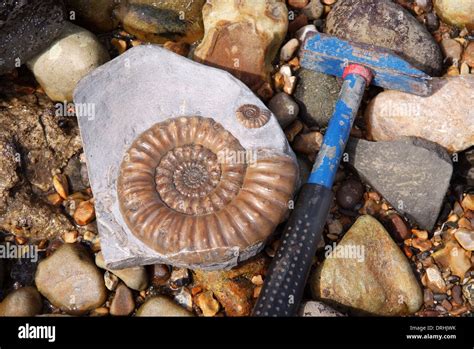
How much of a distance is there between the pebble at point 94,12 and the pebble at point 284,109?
1.79 m

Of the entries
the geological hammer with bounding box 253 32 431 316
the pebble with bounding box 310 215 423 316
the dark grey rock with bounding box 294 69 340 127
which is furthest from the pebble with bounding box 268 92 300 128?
the pebble with bounding box 310 215 423 316

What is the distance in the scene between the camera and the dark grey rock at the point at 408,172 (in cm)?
448

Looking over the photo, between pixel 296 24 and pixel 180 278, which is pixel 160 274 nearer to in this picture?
pixel 180 278

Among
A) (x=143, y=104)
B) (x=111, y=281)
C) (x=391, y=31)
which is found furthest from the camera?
(x=391, y=31)

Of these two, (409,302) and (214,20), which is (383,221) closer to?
(409,302)

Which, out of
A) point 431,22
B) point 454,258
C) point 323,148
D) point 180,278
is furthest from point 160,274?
point 431,22

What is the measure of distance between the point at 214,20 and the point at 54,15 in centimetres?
138

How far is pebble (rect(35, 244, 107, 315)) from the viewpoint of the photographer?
13.9 feet

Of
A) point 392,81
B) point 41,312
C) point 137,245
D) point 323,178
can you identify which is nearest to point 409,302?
point 323,178

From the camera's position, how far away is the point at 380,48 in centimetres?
454

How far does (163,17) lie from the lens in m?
5.12

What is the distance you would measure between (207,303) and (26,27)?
2681mm

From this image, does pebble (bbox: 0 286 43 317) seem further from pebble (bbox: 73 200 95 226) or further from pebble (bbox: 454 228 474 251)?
pebble (bbox: 454 228 474 251)

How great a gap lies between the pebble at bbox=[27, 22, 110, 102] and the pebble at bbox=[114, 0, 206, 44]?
1.61 feet
